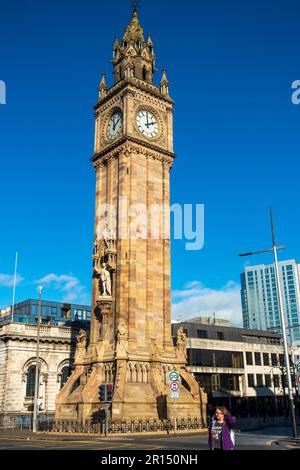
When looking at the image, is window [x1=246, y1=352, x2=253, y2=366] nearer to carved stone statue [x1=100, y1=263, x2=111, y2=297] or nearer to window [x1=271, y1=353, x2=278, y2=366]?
window [x1=271, y1=353, x2=278, y2=366]

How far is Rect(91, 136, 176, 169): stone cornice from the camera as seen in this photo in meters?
53.1

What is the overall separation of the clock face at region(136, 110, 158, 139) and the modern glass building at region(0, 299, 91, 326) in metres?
42.9

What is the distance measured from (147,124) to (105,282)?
1988 centimetres

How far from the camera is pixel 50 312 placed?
93625 millimetres

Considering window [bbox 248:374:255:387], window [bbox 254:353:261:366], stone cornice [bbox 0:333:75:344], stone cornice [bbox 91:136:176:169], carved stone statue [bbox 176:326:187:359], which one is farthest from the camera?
window [bbox 254:353:261:366]

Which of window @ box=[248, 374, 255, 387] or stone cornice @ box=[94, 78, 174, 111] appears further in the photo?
window @ box=[248, 374, 255, 387]

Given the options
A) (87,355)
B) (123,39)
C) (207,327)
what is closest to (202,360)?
(207,327)

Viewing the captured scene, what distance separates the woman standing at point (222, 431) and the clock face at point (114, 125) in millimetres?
45727

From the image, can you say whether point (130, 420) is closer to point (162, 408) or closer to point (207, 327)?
point (162, 408)

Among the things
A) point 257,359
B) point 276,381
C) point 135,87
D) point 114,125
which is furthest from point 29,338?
point 276,381

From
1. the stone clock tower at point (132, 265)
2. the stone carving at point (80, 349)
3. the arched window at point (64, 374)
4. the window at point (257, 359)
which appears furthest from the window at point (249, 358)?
the stone carving at point (80, 349)

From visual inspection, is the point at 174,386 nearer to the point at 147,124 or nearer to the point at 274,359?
the point at 147,124

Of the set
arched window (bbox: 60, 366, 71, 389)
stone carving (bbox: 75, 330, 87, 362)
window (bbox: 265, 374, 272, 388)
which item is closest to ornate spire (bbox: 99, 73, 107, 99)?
stone carving (bbox: 75, 330, 87, 362)
